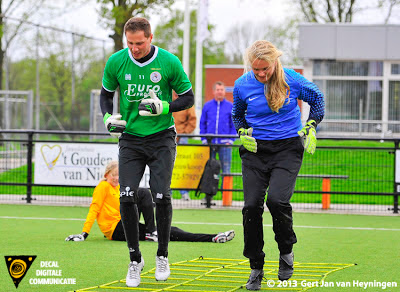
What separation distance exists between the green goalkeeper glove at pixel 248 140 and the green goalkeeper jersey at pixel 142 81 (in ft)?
2.14

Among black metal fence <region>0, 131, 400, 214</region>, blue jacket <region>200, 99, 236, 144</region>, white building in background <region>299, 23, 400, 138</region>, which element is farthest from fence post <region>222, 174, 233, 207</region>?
white building in background <region>299, 23, 400, 138</region>

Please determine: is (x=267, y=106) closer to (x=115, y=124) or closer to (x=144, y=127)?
(x=144, y=127)

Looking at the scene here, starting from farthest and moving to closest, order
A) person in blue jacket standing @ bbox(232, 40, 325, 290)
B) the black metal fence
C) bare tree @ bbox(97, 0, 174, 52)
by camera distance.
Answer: bare tree @ bbox(97, 0, 174, 52) → the black metal fence → person in blue jacket standing @ bbox(232, 40, 325, 290)

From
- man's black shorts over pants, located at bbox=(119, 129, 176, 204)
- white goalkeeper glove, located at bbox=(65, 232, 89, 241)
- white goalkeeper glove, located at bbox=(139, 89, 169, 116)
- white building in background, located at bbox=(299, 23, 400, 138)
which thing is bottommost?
white goalkeeper glove, located at bbox=(65, 232, 89, 241)

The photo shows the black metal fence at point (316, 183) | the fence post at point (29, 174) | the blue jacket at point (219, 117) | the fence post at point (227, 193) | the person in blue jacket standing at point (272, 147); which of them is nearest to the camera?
the person in blue jacket standing at point (272, 147)

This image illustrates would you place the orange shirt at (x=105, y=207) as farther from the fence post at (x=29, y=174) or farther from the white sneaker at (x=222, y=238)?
the fence post at (x=29, y=174)

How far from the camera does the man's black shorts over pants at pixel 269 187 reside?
240 inches

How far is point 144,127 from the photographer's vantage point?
20.8ft

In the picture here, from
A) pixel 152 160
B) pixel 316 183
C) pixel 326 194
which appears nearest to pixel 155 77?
pixel 152 160

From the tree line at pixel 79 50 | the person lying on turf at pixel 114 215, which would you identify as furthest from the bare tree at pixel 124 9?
the person lying on turf at pixel 114 215

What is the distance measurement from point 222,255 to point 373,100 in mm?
23513

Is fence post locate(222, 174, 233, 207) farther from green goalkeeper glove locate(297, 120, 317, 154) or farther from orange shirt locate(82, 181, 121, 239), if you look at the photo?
green goalkeeper glove locate(297, 120, 317, 154)

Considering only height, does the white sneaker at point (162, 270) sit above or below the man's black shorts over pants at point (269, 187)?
below

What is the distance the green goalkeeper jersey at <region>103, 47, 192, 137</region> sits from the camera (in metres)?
6.31
